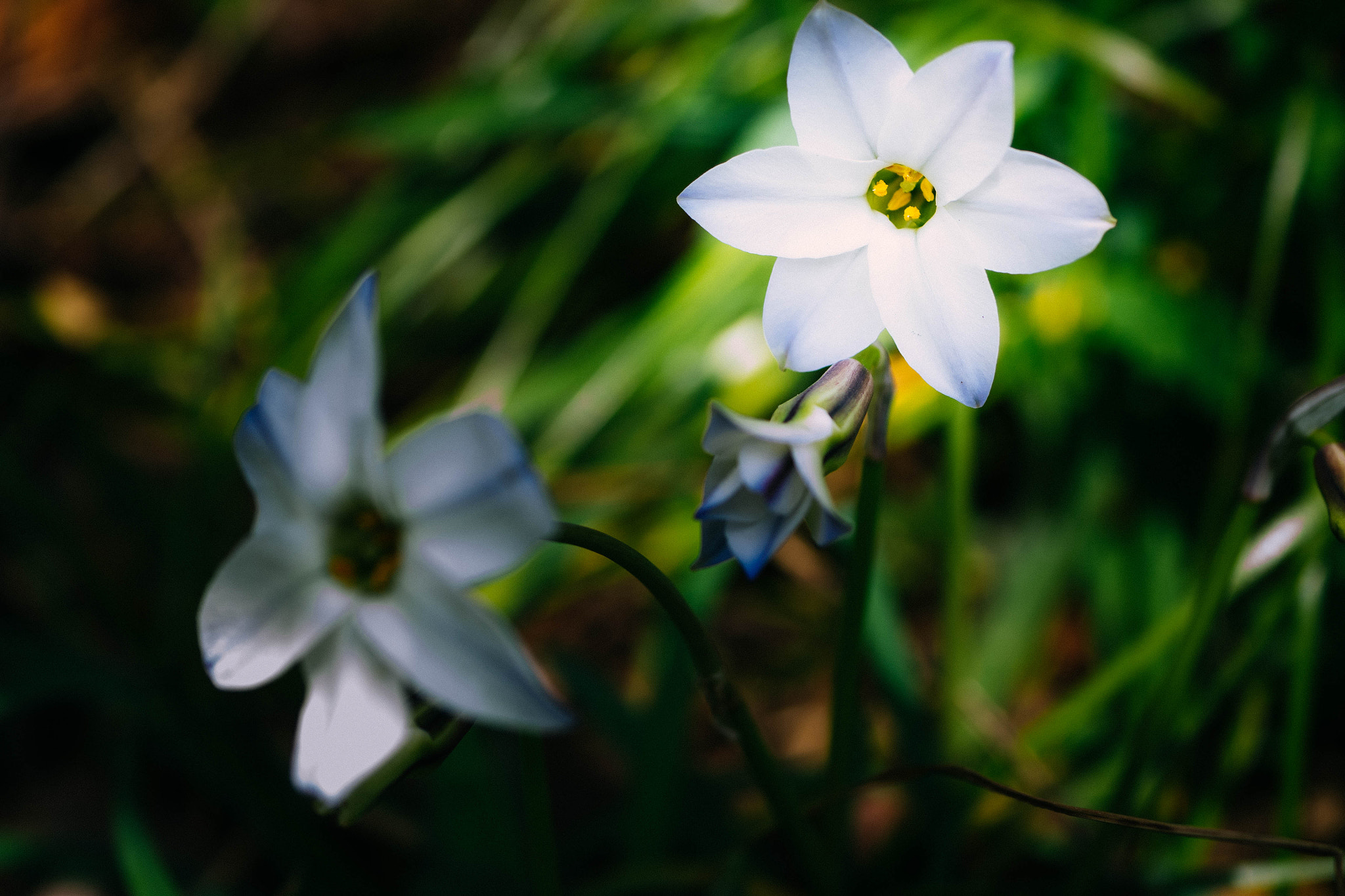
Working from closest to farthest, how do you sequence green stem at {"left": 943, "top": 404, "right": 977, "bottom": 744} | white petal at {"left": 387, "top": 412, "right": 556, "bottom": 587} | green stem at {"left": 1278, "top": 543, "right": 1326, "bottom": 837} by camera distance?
white petal at {"left": 387, "top": 412, "right": 556, "bottom": 587} < green stem at {"left": 1278, "top": 543, "right": 1326, "bottom": 837} < green stem at {"left": 943, "top": 404, "right": 977, "bottom": 744}

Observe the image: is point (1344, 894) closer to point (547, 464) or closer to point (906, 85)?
point (906, 85)

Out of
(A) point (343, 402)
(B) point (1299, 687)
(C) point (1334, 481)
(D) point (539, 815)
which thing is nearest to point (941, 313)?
(C) point (1334, 481)

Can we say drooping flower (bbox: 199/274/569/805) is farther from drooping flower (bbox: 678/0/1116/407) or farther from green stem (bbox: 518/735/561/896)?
drooping flower (bbox: 678/0/1116/407)

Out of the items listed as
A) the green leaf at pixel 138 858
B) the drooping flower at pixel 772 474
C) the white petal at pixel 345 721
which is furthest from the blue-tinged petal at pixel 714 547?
the green leaf at pixel 138 858

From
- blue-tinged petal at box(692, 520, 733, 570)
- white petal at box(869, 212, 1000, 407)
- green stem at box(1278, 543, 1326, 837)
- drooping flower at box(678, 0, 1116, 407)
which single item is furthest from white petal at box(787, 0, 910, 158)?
green stem at box(1278, 543, 1326, 837)

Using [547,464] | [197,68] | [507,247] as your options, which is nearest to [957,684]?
[547,464]

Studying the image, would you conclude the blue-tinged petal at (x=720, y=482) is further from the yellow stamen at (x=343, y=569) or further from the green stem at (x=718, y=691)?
the yellow stamen at (x=343, y=569)

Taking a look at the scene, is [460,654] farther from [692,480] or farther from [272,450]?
[692,480]
